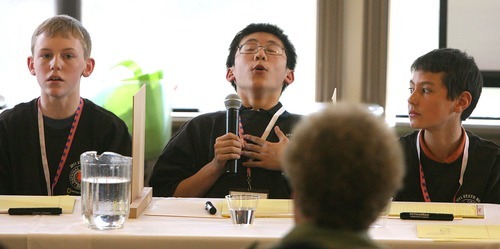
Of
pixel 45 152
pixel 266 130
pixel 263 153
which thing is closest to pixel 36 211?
pixel 45 152

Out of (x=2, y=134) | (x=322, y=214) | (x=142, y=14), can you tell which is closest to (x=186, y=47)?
(x=142, y=14)

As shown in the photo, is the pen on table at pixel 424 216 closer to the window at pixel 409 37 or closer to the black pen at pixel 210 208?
the black pen at pixel 210 208

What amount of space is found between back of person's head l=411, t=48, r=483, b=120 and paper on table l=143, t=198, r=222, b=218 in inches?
41.2

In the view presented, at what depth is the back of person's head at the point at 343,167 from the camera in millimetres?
938

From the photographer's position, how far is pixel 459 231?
2004 millimetres

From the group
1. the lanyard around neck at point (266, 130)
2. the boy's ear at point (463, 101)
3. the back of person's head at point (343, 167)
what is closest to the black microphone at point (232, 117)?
the lanyard around neck at point (266, 130)

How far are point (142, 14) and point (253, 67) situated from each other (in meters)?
1.35

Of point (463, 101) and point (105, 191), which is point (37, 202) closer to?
point (105, 191)

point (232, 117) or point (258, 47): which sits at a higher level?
point (258, 47)

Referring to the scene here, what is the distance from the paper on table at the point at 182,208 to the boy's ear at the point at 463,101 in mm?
1093

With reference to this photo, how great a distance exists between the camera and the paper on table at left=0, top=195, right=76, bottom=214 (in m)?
2.23

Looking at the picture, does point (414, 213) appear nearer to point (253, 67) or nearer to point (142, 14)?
point (253, 67)

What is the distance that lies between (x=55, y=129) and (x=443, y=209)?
1383 millimetres

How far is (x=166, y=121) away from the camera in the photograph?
12.4 feet
